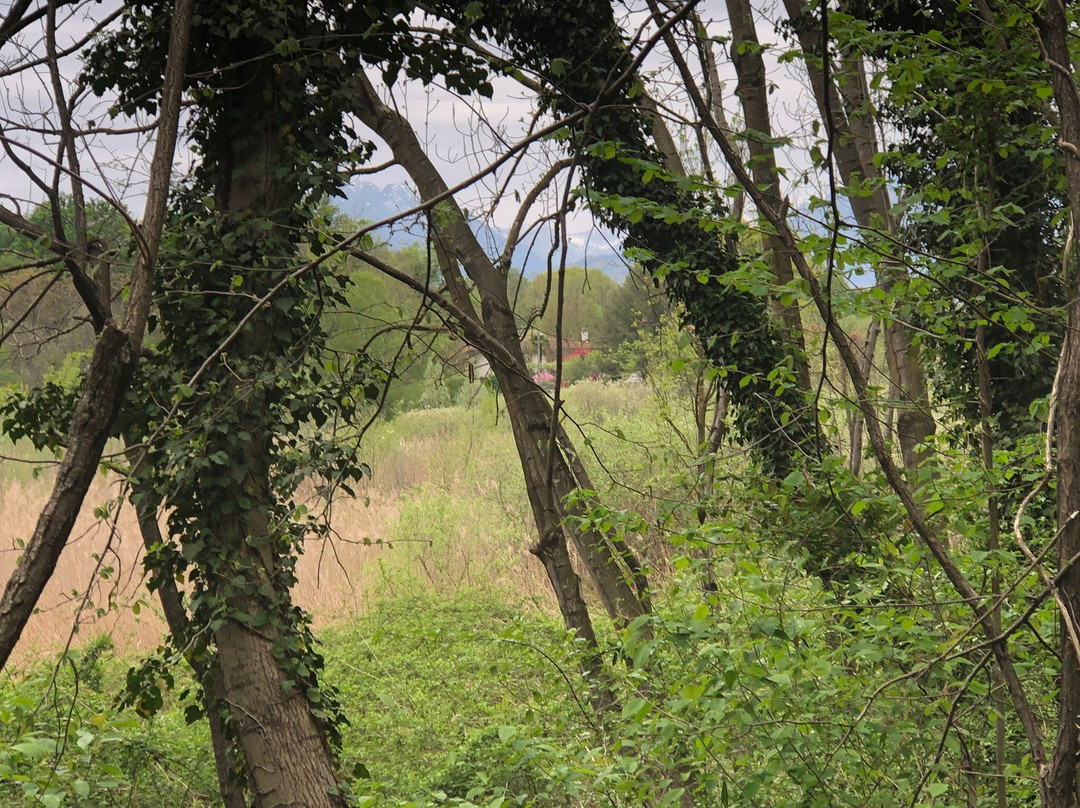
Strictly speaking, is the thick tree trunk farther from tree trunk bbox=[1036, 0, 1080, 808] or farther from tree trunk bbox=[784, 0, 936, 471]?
tree trunk bbox=[784, 0, 936, 471]

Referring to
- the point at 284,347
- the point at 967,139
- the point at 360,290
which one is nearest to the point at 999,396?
the point at 967,139

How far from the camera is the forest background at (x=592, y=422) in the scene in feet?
7.35

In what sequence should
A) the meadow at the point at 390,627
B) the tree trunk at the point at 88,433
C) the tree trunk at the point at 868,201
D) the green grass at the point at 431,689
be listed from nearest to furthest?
the tree trunk at the point at 88,433
the meadow at the point at 390,627
the green grass at the point at 431,689
the tree trunk at the point at 868,201

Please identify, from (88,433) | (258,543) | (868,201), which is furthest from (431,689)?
(88,433)

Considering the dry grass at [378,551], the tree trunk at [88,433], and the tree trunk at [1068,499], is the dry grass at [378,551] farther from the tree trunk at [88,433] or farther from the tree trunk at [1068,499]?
the tree trunk at [1068,499]

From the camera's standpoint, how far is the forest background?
7.35ft

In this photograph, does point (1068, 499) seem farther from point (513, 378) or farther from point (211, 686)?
point (513, 378)

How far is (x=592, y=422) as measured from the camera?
15.8 ft

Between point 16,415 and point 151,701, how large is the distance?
147cm

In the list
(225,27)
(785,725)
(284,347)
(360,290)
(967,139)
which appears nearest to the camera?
(785,725)

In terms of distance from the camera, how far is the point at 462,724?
23.1 ft

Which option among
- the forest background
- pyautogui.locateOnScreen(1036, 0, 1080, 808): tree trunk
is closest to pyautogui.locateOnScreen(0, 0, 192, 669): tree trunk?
the forest background

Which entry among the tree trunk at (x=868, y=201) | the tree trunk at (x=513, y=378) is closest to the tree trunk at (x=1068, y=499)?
the tree trunk at (x=513, y=378)

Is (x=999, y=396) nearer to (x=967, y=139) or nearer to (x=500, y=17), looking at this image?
(x=967, y=139)
